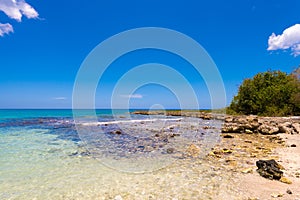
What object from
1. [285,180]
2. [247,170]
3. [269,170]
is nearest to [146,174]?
[247,170]

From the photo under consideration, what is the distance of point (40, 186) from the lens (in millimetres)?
5016

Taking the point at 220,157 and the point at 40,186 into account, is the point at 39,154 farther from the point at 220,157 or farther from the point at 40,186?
the point at 220,157

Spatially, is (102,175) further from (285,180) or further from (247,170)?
(285,180)

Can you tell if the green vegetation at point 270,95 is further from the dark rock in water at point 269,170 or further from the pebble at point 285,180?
the pebble at point 285,180

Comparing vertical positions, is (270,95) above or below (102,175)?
above

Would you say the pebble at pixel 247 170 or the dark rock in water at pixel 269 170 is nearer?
the dark rock in water at pixel 269 170

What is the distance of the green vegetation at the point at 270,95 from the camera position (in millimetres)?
34531

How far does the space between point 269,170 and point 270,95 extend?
36.2 metres

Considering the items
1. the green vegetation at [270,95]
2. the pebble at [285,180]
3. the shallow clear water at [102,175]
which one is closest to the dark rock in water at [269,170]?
the pebble at [285,180]

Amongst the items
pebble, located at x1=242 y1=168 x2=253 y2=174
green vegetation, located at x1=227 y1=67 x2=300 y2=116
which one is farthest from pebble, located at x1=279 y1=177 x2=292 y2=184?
green vegetation, located at x1=227 y1=67 x2=300 y2=116

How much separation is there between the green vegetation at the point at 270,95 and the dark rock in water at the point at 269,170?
33964 millimetres

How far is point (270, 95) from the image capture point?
119 ft

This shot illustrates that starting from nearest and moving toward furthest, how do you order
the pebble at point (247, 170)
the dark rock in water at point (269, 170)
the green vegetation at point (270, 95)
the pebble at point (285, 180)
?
the pebble at point (285, 180), the dark rock in water at point (269, 170), the pebble at point (247, 170), the green vegetation at point (270, 95)

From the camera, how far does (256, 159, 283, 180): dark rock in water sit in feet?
17.2
